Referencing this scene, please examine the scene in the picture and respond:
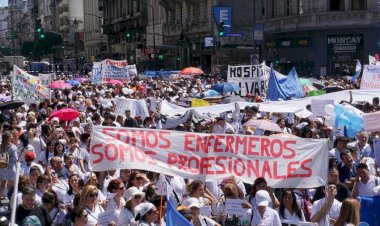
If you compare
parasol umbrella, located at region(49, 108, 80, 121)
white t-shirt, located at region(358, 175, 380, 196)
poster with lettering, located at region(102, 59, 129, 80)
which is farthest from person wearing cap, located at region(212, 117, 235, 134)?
poster with lettering, located at region(102, 59, 129, 80)

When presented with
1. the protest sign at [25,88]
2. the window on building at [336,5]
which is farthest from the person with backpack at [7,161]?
the window on building at [336,5]

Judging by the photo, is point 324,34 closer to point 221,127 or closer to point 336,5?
point 336,5

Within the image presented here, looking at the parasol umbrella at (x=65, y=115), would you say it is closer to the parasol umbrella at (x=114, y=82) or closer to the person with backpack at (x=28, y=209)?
the person with backpack at (x=28, y=209)

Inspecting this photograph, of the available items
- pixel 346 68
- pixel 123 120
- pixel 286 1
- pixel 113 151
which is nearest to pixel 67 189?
pixel 113 151

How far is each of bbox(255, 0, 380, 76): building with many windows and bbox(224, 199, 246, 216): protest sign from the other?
37.4 metres

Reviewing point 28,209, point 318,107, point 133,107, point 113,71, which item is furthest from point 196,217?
point 113,71

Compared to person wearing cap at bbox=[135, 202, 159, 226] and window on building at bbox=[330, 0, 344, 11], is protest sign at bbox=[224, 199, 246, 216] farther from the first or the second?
window on building at bbox=[330, 0, 344, 11]

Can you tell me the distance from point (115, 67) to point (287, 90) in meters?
13.8

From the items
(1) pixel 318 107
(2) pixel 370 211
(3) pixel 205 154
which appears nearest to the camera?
(2) pixel 370 211

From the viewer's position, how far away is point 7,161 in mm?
12453

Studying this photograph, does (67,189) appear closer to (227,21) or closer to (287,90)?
(287,90)

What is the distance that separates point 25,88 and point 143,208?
15.4m

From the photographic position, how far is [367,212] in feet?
31.8

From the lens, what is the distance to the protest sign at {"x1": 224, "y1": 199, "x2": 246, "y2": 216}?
909cm
